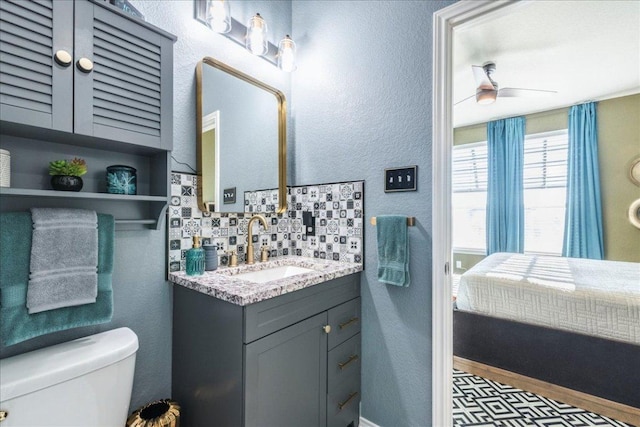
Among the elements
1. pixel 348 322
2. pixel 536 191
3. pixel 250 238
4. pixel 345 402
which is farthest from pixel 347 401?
pixel 536 191

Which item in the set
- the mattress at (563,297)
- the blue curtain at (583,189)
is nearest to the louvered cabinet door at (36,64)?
the mattress at (563,297)

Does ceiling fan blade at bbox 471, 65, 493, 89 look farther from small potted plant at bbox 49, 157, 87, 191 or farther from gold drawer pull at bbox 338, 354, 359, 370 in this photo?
small potted plant at bbox 49, 157, 87, 191

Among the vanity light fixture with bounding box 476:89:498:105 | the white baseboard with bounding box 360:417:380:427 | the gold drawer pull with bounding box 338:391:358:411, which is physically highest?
the vanity light fixture with bounding box 476:89:498:105

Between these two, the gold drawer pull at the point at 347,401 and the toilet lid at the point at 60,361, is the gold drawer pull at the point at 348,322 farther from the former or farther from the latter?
the toilet lid at the point at 60,361

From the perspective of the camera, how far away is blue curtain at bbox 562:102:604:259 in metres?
3.59

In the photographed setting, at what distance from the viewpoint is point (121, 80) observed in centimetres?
103

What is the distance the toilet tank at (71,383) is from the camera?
0.84 metres

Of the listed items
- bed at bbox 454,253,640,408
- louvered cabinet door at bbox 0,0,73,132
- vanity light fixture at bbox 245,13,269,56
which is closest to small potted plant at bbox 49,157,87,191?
louvered cabinet door at bbox 0,0,73,132

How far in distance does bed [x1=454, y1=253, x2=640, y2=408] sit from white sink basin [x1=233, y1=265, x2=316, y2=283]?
1321 millimetres

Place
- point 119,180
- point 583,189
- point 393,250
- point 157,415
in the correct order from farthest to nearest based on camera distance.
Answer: point 583,189 < point 393,250 < point 157,415 < point 119,180

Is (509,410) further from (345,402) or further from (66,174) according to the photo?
(66,174)

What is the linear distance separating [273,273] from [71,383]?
A: 0.91 metres

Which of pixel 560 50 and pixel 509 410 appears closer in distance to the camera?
pixel 509 410

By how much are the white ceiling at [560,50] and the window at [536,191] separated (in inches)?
24.7
